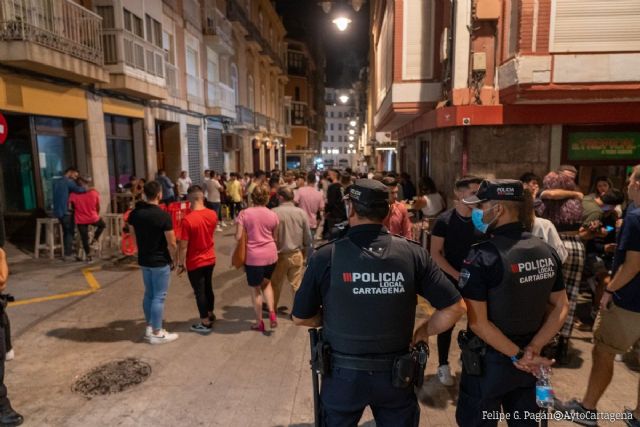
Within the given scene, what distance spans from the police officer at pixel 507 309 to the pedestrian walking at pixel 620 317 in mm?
1025

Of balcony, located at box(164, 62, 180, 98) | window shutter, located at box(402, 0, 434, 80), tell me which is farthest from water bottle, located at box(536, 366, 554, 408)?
balcony, located at box(164, 62, 180, 98)

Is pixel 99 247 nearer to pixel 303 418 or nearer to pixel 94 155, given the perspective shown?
pixel 94 155

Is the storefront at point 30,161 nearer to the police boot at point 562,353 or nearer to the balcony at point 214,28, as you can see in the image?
the balcony at point 214,28

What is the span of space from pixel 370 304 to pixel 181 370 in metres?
2.96

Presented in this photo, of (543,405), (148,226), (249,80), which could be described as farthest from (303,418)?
(249,80)

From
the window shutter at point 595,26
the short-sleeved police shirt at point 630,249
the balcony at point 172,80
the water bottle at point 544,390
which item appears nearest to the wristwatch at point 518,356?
the water bottle at point 544,390

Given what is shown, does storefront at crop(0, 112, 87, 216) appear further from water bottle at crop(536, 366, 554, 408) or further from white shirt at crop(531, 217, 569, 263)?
water bottle at crop(536, 366, 554, 408)

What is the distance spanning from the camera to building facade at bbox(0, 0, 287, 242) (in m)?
8.94

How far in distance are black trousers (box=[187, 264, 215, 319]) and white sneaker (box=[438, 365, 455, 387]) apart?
294 centimetres

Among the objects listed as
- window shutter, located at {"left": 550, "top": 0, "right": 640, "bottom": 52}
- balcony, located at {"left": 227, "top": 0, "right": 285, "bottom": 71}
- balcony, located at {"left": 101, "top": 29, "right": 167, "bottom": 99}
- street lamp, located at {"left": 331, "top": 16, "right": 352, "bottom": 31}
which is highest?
balcony, located at {"left": 227, "top": 0, "right": 285, "bottom": 71}

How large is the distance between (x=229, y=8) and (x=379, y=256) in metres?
23.3

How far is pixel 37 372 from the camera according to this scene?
174 inches

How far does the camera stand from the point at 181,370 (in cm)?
443

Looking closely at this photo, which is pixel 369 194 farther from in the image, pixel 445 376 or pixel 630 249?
pixel 445 376
